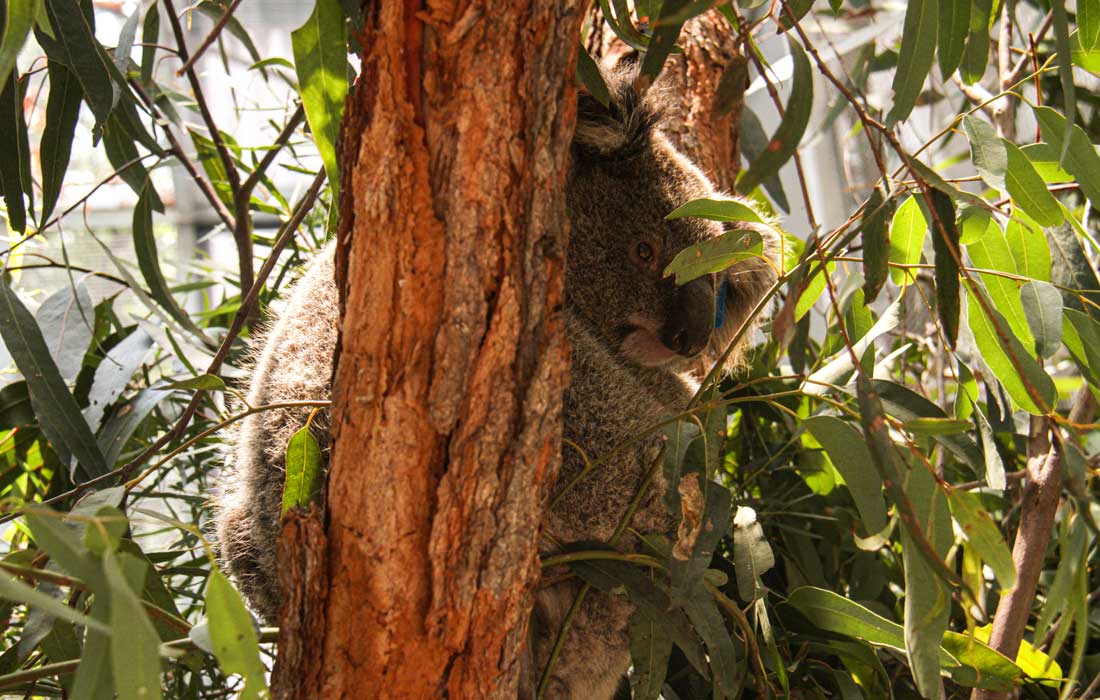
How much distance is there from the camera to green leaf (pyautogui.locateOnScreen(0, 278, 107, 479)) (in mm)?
1354

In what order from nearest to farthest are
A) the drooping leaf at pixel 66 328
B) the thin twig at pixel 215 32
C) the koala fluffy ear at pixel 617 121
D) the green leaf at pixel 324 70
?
the green leaf at pixel 324 70
the thin twig at pixel 215 32
the drooping leaf at pixel 66 328
the koala fluffy ear at pixel 617 121

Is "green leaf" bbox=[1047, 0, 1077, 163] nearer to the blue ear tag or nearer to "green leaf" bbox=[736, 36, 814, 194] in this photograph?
"green leaf" bbox=[736, 36, 814, 194]

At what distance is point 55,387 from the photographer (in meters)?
1.38

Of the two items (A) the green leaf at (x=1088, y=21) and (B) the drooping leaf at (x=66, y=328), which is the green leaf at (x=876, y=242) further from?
(B) the drooping leaf at (x=66, y=328)

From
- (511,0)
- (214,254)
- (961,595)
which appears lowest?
(961,595)

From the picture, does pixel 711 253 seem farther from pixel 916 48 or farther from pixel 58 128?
pixel 58 128

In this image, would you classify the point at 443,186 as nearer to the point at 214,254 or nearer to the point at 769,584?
the point at 769,584

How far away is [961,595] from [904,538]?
90mm

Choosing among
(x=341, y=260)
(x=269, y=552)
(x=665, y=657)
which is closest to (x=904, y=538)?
(x=665, y=657)

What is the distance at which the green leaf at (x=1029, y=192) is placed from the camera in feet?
3.71

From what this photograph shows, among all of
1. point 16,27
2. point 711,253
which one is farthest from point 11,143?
point 711,253

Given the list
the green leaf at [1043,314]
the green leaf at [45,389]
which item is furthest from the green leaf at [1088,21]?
the green leaf at [45,389]

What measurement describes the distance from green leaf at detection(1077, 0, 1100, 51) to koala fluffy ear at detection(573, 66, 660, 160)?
69 centimetres

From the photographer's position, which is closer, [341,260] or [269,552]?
[341,260]
